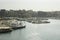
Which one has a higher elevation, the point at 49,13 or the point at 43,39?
the point at 43,39

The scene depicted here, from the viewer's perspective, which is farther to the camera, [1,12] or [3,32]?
[1,12]

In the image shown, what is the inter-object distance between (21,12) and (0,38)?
17597 mm

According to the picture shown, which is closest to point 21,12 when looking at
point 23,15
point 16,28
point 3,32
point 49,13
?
point 23,15

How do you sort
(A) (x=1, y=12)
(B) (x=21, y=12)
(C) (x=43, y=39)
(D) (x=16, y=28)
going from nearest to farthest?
1. (C) (x=43, y=39)
2. (D) (x=16, y=28)
3. (A) (x=1, y=12)
4. (B) (x=21, y=12)

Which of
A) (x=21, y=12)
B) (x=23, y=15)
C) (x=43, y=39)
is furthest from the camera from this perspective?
(x=21, y=12)

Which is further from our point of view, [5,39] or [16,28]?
[16,28]

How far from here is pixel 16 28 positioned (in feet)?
29.3

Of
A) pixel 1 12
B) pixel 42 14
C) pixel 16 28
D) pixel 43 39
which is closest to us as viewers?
pixel 43 39

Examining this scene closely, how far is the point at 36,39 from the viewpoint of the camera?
238 inches

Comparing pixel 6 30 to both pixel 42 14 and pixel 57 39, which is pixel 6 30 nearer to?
pixel 57 39

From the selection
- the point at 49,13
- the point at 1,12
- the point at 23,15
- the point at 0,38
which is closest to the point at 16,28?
the point at 0,38

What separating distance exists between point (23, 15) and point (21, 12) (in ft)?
5.42

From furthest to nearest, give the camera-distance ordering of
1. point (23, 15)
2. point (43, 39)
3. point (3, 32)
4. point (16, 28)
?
point (23, 15) < point (16, 28) < point (3, 32) < point (43, 39)

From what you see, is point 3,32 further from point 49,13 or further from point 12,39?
point 49,13
